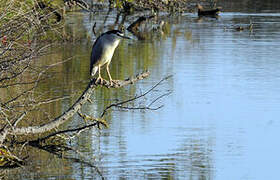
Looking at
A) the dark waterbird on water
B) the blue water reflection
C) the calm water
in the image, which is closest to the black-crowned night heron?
the calm water

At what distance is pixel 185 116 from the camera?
12219 millimetres

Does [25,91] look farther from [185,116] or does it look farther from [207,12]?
[207,12]

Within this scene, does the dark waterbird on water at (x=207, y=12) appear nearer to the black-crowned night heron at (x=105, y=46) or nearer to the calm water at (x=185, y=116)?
the calm water at (x=185, y=116)

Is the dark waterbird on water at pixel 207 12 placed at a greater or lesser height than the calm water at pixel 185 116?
greater

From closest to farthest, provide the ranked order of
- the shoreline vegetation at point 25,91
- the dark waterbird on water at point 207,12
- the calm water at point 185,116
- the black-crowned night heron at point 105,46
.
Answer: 1. the shoreline vegetation at point 25,91
2. the calm water at point 185,116
3. the black-crowned night heron at point 105,46
4. the dark waterbird on water at point 207,12

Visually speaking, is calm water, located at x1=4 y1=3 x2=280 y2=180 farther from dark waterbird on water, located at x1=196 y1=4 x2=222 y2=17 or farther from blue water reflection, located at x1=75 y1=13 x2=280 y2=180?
dark waterbird on water, located at x1=196 y1=4 x2=222 y2=17

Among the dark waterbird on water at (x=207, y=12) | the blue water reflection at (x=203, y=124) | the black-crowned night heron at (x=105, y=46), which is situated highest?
the black-crowned night heron at (x=105, y=46)

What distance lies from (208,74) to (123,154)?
7.46 metres

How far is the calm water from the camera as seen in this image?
29.7 ft

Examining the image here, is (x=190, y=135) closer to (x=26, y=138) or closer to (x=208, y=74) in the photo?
(x=26, y=138)

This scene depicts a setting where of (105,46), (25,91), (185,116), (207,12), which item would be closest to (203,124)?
(185,116)

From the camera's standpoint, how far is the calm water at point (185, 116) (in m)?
9.04

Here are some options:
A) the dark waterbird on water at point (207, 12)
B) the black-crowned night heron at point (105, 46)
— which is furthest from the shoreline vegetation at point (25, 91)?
the dark waterbird on water at point (207, 12)

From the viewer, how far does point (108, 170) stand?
888 cm
